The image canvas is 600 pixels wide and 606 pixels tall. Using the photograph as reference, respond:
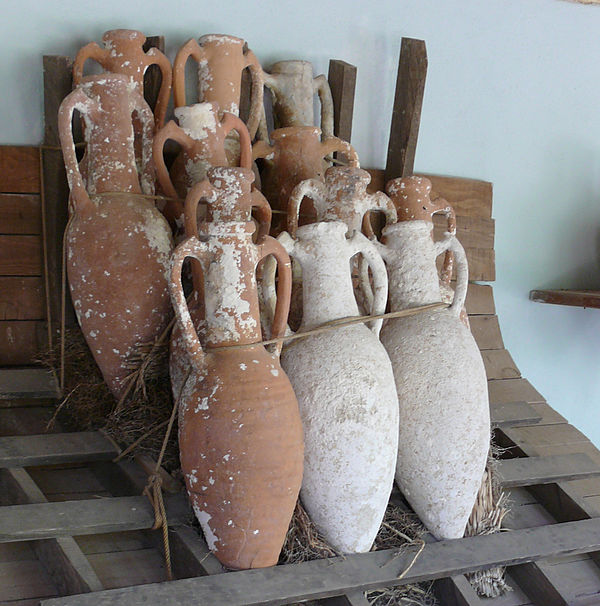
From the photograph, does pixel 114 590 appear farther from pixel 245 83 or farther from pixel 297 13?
pixel 297 13

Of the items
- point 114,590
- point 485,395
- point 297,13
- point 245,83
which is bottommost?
point 114,590

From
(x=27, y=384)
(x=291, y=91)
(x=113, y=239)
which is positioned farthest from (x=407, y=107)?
(x=27, y=384)

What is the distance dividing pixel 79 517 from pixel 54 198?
672 millimetres

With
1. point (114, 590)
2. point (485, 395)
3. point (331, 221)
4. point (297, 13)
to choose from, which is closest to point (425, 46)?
point (297, 13)

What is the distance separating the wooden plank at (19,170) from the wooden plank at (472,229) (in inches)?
38.3

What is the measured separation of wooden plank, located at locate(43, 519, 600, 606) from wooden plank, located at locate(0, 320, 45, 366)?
64 cm

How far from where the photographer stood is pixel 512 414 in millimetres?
1720

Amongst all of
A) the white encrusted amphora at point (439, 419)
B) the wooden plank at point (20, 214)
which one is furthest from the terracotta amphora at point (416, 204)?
the wooden plank at point (20, 214)

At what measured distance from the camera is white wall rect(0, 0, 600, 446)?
1.54 m

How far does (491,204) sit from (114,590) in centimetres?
140

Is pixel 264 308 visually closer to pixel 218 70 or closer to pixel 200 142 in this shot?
pixel 200 142

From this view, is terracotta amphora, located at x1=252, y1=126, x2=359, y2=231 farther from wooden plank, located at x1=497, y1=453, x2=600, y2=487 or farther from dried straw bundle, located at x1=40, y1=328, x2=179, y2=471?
wooden plank, located at x1=497, y1=453, x2=600, y2=487

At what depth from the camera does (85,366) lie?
4.74 ft

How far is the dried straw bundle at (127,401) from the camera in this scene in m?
1.32
